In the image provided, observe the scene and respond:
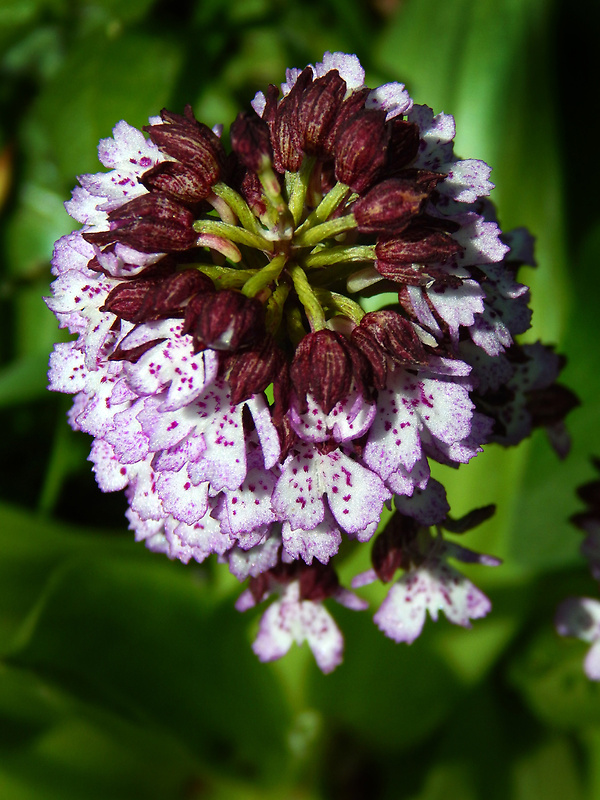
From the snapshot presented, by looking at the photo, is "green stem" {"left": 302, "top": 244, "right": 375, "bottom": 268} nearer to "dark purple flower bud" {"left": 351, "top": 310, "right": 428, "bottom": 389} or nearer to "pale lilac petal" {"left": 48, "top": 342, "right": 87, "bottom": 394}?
"dark purple flower bud" {"left": 351, "top": 310, "right": 428, "bottom": 389}

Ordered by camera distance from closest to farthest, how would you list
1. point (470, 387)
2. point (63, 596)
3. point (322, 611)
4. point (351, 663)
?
point (470, 387), point (322, 611), point (63, 596), point (351, 663)

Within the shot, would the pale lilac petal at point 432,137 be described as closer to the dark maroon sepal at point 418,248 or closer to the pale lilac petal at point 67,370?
the dark maroon sepal at point 418,248

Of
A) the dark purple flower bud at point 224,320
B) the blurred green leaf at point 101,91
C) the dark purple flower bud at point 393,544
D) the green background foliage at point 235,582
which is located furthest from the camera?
the blurred green leaf at point 101,91

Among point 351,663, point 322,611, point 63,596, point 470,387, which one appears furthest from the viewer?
point 351,663

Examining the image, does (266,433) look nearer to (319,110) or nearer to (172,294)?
(172,294)

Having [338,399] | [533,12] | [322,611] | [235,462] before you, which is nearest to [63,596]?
[322,611]

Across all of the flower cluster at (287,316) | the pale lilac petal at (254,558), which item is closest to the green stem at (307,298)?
the flower cluster at (287,316)

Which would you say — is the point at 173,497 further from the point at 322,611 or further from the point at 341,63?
the point at 341,63
